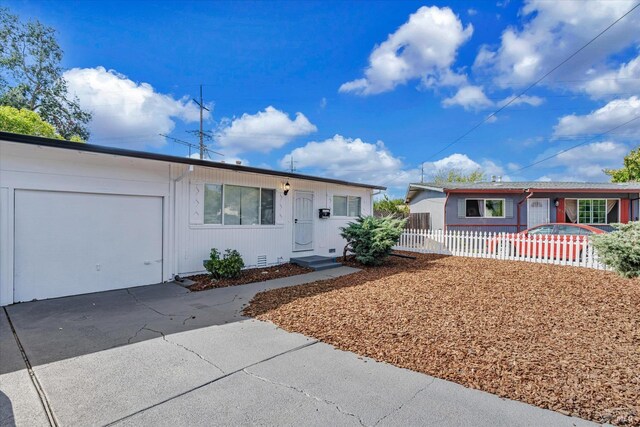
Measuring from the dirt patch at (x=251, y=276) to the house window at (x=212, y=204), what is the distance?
143 centimetres

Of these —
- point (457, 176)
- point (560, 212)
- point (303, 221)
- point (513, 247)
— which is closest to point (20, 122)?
point (303, 221)

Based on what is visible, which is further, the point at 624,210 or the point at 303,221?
the point at 624,210

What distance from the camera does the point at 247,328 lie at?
14.3 ft

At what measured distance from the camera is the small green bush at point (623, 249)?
6820 millimetres

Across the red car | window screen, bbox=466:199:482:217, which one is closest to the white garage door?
the red car

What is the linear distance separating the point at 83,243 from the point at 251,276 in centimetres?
353

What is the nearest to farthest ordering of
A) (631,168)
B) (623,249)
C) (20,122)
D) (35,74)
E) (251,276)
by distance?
1. (623,249)
2. (251,276)
3. (20,122)
4. (35,74)
5. (631,168)

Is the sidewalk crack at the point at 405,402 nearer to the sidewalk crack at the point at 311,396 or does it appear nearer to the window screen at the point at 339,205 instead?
the sidewalk crack at the point at 311,396

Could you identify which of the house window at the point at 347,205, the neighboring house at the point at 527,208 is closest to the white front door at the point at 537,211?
the neighboring house at the point at 527,208

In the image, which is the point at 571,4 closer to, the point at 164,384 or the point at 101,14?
the point at 164,384

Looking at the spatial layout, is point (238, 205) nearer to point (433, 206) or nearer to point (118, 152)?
point (118, 152)

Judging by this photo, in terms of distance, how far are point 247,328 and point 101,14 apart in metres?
12.0

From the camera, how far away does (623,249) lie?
7.01 meters

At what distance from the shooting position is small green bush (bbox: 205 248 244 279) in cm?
727
